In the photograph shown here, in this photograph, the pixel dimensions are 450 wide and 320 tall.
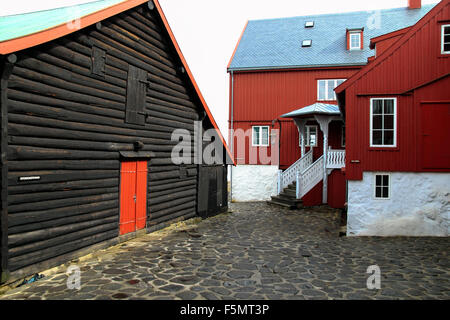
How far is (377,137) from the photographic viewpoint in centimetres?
1180

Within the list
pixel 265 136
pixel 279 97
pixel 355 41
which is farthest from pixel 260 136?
pixel 355 41

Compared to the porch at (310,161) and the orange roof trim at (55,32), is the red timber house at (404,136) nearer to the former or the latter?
the porch at (310,161)

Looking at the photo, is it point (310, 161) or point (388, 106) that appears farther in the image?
point (310, 161)

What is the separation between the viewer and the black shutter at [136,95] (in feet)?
32.6

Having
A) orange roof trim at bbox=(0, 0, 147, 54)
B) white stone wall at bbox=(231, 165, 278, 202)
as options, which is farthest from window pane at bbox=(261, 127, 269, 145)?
orange roof trim at bbox=(0, 0, 147, 54)

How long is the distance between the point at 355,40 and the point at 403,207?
14.2 m

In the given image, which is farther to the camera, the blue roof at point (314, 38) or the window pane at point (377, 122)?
the blue roof at point (314, 38)

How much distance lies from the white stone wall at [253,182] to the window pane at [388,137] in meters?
10.2

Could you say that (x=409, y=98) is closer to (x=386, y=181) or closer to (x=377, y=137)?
(x=377, y=137)

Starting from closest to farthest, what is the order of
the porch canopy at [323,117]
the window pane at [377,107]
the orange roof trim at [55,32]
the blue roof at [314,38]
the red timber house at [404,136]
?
the orange roof trim at [55,32], the red timber house at [404,136], the window pane at [377,107], the porch canopy at [323,117], the blue roof at [314,38]

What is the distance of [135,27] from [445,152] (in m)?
10.7

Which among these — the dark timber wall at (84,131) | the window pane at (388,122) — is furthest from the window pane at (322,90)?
the dark timber wall at (84,131)

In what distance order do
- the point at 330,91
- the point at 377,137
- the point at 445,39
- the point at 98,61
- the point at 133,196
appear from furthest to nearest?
the point at 330,91, the point at 377,137, the point at 445,39, the point at 133,196, the point at 98,61
